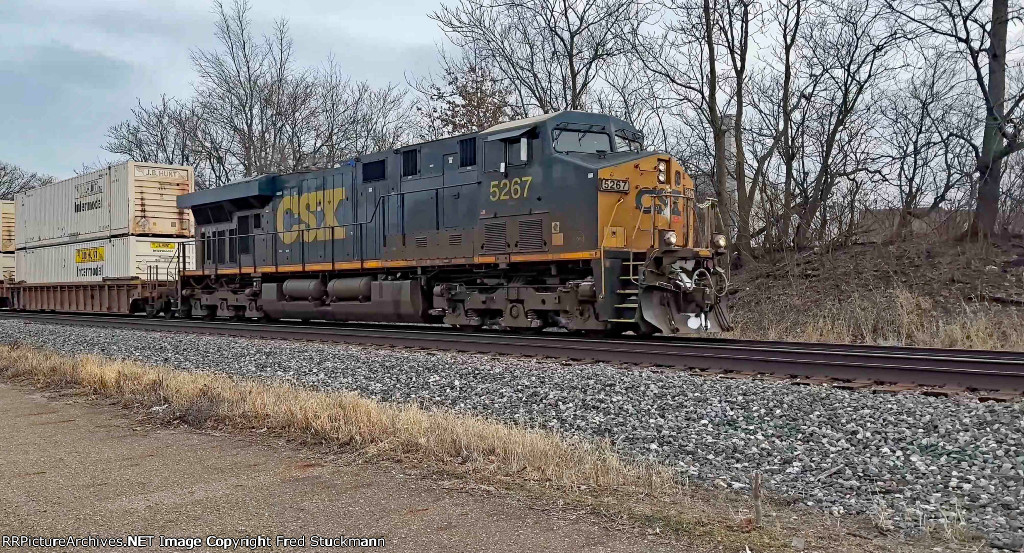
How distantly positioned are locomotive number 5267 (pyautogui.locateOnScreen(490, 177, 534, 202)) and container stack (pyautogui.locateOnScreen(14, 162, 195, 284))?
37.4ft

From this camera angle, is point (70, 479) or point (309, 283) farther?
point (309, 283)

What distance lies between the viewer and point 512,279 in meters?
13.1

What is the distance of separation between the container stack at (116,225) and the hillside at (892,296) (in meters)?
15.3

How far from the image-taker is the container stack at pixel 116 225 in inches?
842

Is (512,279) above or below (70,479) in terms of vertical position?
above

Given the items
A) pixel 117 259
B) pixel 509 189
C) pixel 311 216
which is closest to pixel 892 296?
pixel 509 189

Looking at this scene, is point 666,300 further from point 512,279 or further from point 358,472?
point 358,472

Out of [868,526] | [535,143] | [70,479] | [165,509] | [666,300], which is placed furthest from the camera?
[535,143]

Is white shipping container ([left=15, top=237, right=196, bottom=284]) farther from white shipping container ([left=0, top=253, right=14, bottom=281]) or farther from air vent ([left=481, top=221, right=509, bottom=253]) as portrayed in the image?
air vent ([left=481, top=221, right=509, bottom=253])

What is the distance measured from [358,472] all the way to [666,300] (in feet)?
24.8

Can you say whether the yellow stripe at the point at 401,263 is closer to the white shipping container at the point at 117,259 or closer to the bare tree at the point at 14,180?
the white shipping container at the point at 117,259

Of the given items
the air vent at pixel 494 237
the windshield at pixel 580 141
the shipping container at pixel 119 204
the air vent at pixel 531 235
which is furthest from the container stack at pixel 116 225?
the windshield at pixel 580 141

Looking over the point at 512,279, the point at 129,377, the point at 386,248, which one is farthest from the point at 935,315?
the point at 129,377

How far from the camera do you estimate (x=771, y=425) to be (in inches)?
220
